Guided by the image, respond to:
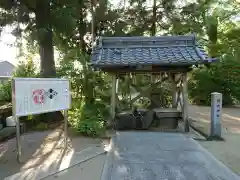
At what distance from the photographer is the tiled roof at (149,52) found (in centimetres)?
755

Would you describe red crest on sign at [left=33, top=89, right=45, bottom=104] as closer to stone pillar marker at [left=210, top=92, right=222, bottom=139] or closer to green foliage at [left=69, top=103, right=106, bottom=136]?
green foliage at [left=69, top=103, right=106, bottom=136]

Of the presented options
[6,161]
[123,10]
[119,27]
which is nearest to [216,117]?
[6,161]

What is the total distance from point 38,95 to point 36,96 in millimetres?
64

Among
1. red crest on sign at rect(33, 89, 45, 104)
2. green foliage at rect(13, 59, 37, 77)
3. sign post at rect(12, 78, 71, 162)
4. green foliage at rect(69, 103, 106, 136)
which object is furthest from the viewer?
green foliage at rect(13, 59, 37, 77)

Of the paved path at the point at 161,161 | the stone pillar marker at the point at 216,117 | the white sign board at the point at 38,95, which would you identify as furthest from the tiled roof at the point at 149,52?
the paved path at the point at 161,161

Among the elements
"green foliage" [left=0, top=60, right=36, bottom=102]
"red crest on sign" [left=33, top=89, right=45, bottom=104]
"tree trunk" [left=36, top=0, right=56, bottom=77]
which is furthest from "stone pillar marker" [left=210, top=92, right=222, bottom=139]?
"green foliage" [left=0, top=60, right=36, bottom=102]

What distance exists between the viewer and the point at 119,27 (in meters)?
12.1

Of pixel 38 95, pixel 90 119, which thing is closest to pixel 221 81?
pixel 90 119

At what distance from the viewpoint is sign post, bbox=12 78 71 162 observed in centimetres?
535

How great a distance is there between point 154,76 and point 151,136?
388cm

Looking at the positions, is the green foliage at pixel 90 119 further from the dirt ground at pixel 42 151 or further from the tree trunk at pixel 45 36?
the tree trunk at pixel 45 36

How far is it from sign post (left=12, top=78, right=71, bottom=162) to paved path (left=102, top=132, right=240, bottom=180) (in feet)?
5.41

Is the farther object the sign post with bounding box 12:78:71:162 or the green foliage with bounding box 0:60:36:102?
the green foliage with bounding box 0:60:36:102

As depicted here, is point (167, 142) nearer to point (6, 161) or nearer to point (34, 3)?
point (6, 161)
